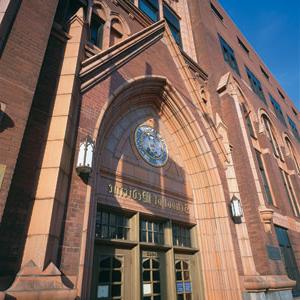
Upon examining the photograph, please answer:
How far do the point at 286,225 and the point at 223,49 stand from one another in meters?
12.0

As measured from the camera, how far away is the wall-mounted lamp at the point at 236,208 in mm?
8070

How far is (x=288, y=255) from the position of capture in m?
11.2

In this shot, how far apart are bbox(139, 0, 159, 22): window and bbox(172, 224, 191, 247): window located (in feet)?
33.8

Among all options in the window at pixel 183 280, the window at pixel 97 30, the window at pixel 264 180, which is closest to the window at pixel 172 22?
the window at pixel 97 30

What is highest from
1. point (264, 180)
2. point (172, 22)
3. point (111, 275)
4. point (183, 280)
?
point (172, 22)

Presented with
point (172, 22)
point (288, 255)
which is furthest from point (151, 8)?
point (288, 255)

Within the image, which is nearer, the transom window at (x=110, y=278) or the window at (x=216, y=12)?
the transom window at (x=110, y=278)

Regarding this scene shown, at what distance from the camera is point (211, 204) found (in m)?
8.48

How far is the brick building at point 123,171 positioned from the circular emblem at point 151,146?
0.05m

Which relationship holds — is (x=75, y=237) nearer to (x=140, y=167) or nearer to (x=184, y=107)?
(x=140, y=167)

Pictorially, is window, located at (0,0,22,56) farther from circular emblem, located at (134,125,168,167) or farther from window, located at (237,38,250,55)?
window, located at (237,38,250,55)

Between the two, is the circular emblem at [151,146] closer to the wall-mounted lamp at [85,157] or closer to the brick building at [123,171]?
the brick building at [123,171]

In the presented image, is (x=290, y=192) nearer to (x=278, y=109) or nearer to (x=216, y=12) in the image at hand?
(x=278, y=109)

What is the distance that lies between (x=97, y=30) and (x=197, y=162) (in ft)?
20.1
